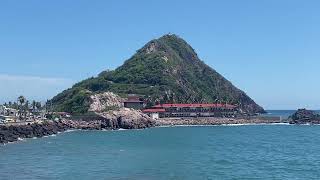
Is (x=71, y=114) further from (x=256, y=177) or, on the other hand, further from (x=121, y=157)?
(x=256, y=177)

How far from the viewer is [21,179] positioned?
6088 centimetres

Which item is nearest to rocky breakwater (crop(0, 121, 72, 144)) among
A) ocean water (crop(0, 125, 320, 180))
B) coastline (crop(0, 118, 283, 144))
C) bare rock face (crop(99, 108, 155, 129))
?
coastline (crop(0, 118, 283, 144))

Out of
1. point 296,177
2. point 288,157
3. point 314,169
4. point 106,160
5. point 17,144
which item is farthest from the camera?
point 17,144

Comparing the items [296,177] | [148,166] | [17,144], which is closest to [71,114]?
[17,144]

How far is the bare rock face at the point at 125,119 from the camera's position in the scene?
17815cm

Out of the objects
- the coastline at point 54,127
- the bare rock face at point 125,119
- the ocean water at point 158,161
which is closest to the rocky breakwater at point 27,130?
the coastline at point 54,127

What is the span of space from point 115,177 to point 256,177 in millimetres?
17176

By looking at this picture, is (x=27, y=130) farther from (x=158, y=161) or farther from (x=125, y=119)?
(x=158, y=161)

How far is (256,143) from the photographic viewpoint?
117750 mm

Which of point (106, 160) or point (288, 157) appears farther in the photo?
point (288, 157)

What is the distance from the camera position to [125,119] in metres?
180

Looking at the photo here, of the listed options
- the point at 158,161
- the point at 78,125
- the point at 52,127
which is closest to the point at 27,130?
the point at 52,127

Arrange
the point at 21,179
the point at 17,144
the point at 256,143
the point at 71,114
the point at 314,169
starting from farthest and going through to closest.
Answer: the point at 71,114 < the point at 256,143 < the point at 17,144 < the point at 314,169 < the point at 21,179

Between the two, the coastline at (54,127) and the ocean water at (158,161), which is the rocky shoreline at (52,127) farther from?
the ocean water at (158,161)
